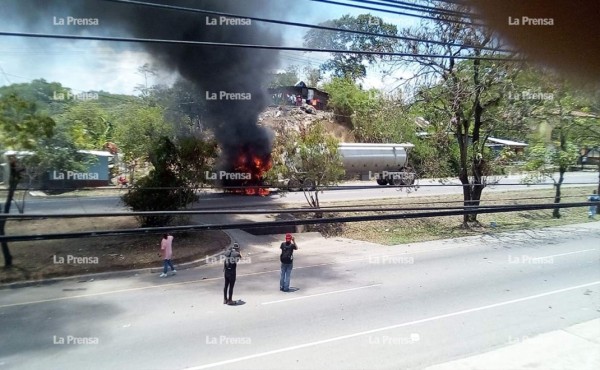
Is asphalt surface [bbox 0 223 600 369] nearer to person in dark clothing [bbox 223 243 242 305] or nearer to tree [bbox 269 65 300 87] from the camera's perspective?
person in dark clothing [bbox 223 243 242 305]

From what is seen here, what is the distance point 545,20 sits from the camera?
9.69 feet

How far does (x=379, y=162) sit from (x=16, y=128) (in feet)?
65.9

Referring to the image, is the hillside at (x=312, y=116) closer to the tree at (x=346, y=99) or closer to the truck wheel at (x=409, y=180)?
the tree at (x=346, y=99)

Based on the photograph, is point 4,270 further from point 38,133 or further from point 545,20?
point 545,20

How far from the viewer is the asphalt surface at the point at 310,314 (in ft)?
18.0

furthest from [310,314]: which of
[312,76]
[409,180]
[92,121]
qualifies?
[312,76]

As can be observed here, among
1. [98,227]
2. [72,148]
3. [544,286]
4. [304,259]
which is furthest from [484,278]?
[72,148]

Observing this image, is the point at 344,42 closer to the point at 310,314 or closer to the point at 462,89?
the point at 462,89

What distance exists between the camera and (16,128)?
30.6 ft

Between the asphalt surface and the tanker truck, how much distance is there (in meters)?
13.6

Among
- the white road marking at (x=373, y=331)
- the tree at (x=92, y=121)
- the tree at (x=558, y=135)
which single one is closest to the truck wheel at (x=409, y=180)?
the tree at (x=558, y=135)

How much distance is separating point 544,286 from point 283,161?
31.6 feet

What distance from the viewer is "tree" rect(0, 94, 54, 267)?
30.5 feet

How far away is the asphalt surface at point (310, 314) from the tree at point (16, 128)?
2.78 meters
